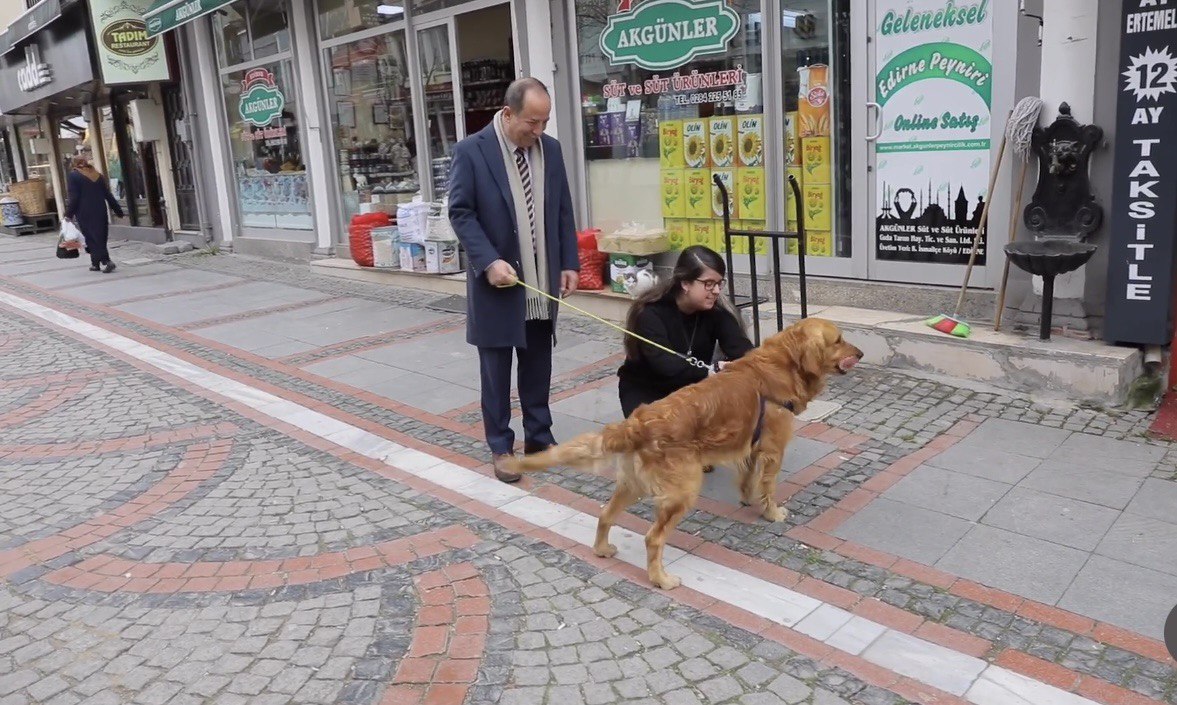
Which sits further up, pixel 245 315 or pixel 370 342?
pixel 245 315

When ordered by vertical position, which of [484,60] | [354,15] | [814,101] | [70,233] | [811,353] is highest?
[354,15]

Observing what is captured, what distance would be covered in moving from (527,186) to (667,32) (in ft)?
13.1

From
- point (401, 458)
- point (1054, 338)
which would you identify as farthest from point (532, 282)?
point (1054, 338)

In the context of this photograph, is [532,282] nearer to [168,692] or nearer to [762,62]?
[168,692]

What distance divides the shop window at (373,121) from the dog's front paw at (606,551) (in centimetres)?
853

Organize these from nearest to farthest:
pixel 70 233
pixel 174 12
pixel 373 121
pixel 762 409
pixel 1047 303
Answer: pixel 762 409 < pixel 1047 303 < pixel 373 121 < pixel 174 12 < pixel 70 233

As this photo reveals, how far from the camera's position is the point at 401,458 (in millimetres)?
5164

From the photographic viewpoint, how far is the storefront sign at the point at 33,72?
57.1 feet

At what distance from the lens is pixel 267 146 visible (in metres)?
14.1

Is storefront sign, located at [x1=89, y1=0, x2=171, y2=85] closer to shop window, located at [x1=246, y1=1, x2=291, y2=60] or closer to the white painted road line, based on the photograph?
shop window, located at [x1=246, y1=1, x2=291, y2=60]

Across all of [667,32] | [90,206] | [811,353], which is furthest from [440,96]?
[811,353]

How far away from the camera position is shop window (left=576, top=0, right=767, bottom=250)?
7.45 m

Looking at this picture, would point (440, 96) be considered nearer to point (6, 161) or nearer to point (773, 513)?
point (773, 513)

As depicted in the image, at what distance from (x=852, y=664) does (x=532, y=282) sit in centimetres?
254
